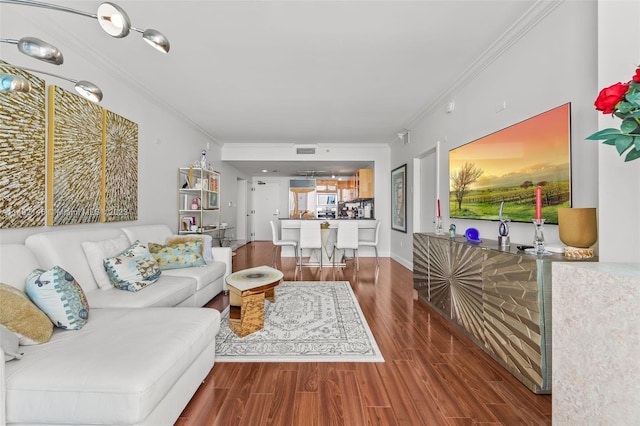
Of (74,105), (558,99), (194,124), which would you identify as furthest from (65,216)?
(558,99)

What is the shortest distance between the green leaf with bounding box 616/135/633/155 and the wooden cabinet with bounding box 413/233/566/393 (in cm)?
86

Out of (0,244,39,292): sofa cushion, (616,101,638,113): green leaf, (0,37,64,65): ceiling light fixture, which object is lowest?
(0,244,39,292): sofa cushion

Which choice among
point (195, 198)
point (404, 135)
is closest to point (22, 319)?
point (195, 198)

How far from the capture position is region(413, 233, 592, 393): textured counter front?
1.68 meters

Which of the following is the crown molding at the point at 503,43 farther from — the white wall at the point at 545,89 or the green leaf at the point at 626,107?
the green leaf at the point at 626,107

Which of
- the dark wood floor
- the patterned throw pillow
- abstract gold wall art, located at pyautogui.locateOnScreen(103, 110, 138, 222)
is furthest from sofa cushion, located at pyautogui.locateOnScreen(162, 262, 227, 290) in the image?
the dark wood floor

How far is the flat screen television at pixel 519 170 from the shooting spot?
1981 millimetres

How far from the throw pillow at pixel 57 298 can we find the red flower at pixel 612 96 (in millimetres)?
2679

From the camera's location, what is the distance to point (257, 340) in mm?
2424

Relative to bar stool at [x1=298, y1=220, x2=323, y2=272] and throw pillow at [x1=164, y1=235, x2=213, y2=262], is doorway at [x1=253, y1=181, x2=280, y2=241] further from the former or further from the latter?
throw pillow at [x1=164, y1=235, x2=213, y2=262]

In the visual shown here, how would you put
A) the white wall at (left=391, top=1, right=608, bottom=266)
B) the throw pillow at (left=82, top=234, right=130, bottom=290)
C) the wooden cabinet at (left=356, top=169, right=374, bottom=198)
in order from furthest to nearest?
the wooden cabinet at (left=356, top=169, right=374, bottom=198)
the throw pillow at (left=82, top=234, right=130, bottom=290)
the white wall at (left=391, top=1, right=608, bottom=266)

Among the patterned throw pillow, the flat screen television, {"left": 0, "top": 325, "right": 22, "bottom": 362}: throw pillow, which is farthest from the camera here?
the patterned throw pillow

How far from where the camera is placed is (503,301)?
6.41ft

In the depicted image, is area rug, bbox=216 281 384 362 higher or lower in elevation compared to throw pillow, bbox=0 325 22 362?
lower
